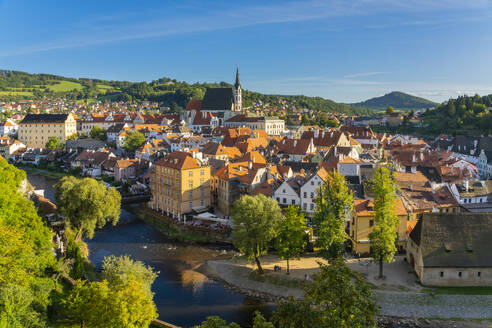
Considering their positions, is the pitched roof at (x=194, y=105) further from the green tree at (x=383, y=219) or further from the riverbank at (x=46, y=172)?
the green tree at (x=383, y=219)

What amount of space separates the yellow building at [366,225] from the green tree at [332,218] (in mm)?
2251

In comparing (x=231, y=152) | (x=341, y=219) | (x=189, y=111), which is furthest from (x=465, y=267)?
(x=189, y=111)

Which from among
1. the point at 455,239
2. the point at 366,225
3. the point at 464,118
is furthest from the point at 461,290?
the point at 464,118

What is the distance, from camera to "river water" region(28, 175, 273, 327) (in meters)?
24.2

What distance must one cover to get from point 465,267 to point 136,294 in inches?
783

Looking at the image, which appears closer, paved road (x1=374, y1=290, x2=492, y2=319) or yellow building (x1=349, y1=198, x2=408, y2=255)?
paved road (x1=374, y1=290, x2=492, y2=319)

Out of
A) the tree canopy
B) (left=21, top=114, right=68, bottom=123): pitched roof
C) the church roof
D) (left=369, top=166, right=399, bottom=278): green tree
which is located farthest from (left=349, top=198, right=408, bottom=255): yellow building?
the church roof

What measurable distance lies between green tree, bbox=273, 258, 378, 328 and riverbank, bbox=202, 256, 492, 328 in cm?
1193

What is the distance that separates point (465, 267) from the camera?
24.6 metres

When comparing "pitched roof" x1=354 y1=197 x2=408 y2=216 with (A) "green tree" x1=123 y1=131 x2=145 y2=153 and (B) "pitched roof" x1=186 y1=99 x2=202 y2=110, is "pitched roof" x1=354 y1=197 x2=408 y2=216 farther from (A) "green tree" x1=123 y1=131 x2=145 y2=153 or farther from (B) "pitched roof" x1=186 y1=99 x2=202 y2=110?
(B) "pitched roof" x1=186 y1=99 x2=202 y2=110

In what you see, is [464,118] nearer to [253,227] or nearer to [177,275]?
[253,227]

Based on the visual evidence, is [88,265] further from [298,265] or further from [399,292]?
[399,292]

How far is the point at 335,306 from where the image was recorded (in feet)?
38.8

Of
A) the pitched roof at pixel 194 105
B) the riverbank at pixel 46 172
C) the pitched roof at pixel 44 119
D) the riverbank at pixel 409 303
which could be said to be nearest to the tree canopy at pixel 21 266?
the riverbank at pixel 409 303
